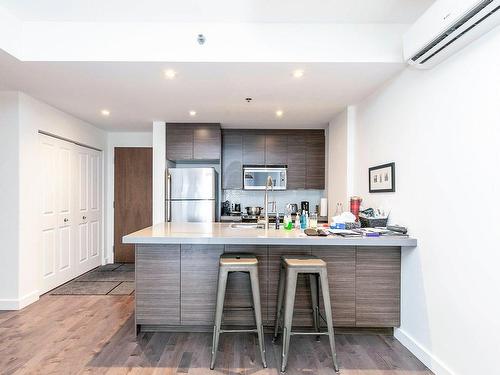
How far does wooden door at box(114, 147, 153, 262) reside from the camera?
218 inches

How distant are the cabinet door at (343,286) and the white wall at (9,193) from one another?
3.24m

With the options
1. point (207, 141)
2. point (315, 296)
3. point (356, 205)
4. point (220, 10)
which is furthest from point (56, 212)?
point (356, 205)

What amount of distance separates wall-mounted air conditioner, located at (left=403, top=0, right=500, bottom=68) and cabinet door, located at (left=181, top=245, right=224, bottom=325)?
2.25 meters

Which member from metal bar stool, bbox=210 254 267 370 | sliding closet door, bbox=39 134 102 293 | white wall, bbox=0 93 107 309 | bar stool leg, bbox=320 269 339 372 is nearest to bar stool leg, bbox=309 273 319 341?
bar stool leg, bbox=320 269 339 372

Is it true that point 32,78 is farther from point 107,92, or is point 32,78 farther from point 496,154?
point 496,154

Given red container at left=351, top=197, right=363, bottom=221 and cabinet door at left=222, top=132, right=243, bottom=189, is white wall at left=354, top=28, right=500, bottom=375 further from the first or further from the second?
cabinet door at left=222, top=132, right=243, bottom=189

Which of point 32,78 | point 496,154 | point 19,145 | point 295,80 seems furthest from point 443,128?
point 19,145

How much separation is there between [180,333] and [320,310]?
1.22 metres

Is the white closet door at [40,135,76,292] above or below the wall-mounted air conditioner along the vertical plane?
below

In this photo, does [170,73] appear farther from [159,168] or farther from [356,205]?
[356,205]

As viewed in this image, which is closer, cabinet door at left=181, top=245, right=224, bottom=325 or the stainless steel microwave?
cabinet door at left=181, top=245, right=224, bottom=325

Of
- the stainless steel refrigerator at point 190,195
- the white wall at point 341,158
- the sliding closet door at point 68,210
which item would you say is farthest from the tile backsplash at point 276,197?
the sliding closet door at point 68,210

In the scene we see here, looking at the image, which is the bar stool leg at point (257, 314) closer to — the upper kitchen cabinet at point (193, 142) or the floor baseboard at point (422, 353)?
the floor baseboard at point (422, 353)

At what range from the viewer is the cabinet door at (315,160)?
5.20 metres
